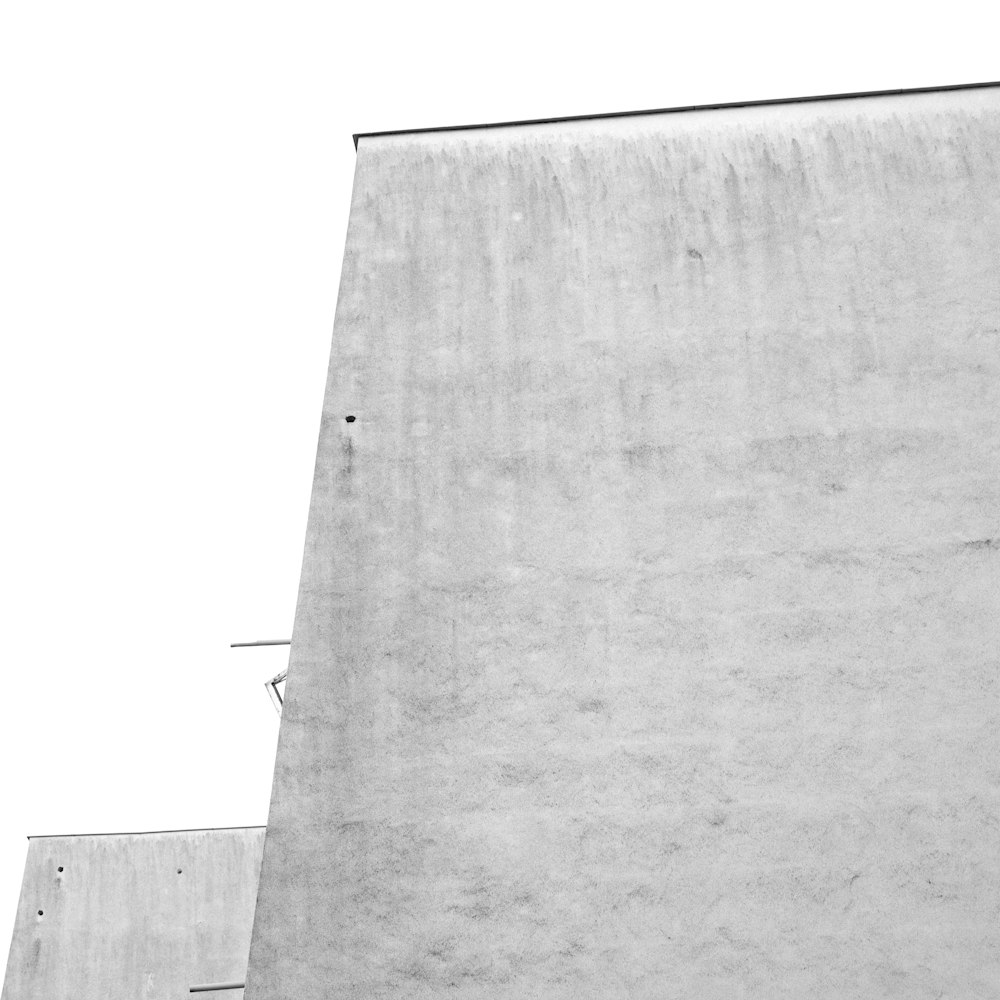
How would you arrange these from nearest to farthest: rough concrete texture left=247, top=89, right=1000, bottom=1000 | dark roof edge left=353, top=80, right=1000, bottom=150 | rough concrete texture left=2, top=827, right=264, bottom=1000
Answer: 1. rough concrete texture left=247, top=89, right=1000, bottom=1000
2. dark roof edge left=353, top=80, right=1000, bottom=150
3. rough concrete texture left=2, top=827, right=264, bottom=1000

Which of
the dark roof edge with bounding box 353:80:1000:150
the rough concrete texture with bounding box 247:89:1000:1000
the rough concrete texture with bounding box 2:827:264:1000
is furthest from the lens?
the rough concrete texture with bounding box 2:827:264:1000

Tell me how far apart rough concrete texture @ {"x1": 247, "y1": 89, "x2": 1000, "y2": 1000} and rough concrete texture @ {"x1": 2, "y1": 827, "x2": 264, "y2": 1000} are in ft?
38.5

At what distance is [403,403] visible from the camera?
738cm

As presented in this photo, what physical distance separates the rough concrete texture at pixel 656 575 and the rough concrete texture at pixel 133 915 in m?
11.7

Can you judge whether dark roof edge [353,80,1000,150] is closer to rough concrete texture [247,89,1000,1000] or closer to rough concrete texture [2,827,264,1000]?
rough concrete texture [247,89,1000,1000]

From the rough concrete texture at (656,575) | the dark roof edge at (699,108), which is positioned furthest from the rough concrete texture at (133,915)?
the dark roof edge at (699,108)

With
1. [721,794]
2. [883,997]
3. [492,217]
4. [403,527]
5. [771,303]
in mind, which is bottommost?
[883,997]

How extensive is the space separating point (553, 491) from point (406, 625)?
1.05 metres

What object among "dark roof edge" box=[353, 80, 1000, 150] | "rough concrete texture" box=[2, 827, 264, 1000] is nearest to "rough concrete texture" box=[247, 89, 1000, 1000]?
"dark roof edge" box=[353, 80, 1000, 150]

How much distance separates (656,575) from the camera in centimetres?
681

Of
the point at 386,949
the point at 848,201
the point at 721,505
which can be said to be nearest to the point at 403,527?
the point at 721,505

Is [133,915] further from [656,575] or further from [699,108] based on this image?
[699,108]

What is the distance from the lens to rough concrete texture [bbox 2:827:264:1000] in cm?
1716

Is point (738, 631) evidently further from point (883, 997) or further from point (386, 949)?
point (386, 949)
